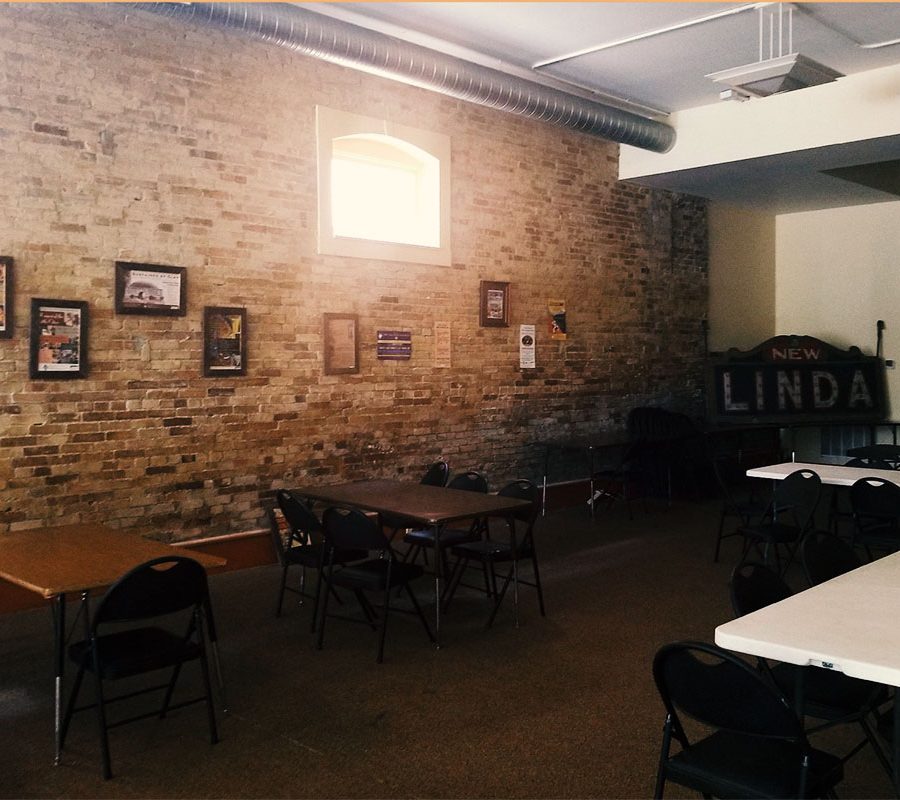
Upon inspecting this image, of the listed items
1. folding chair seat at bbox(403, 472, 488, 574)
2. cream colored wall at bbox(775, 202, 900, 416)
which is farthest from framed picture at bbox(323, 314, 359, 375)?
cream colored wall at bbox(775, 202, 900, 416)

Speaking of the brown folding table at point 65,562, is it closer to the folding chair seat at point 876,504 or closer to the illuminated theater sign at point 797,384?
the folding chair seat at point 876,504

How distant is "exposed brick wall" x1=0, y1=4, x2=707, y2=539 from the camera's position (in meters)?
5.70

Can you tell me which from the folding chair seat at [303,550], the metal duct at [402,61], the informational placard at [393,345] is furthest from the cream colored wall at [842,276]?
the folding chair seat at [303,550]

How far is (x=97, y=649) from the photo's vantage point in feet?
11.7

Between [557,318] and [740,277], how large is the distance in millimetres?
3738

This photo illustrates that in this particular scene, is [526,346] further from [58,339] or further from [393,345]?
[58,339]

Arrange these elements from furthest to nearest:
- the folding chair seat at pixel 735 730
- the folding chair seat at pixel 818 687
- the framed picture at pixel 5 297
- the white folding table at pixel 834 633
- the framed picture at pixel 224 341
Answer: the framed picture at pixel 224 341, the framed picture at pixel 5 297, the folding chair seat at pixel 818 687, the white folding table at pixel 834 633, the folding chair seat at pixel 735 730

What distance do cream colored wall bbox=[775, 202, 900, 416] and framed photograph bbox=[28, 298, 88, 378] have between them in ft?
31.2

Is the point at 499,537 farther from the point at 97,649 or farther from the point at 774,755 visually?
the point at 774,755

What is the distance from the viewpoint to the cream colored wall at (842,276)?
11.3 m

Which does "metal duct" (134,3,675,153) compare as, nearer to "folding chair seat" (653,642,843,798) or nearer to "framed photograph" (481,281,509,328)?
"framed photograph" (481,281,509,328)

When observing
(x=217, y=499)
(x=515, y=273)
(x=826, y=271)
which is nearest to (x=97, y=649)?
(x=217, y=499)

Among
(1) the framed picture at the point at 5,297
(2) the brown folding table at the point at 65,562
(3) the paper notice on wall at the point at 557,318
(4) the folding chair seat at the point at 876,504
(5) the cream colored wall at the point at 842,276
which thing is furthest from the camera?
(5) the cream colored wall at the point at 842,276

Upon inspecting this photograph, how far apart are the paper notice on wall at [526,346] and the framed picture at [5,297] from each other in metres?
4.73
